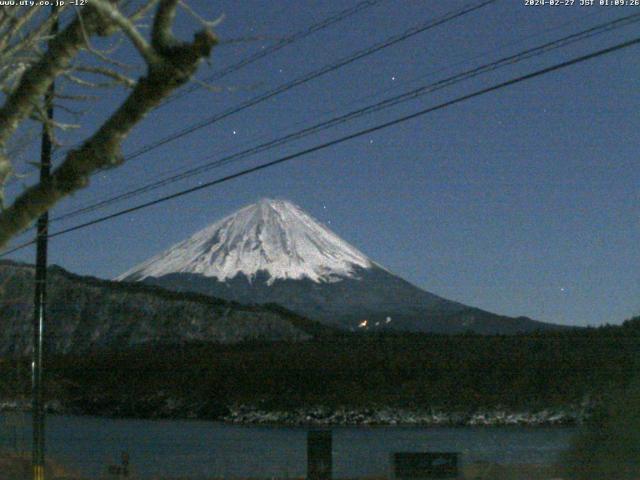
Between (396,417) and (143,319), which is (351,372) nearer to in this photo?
(396,417)

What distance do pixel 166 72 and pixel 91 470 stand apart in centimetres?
2718

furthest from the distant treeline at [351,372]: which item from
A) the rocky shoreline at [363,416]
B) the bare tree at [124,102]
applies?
the bare tree at [124,102]

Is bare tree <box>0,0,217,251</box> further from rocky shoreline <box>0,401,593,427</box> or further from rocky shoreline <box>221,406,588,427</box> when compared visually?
rocky shoreline <box>221,406,588,427</box>

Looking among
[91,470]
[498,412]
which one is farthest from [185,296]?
[91,470]

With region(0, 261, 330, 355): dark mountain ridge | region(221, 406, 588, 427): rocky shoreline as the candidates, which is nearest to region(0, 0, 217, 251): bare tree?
region(221, 406, 588, 427): rocky shoreline

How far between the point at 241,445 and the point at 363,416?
1360cm

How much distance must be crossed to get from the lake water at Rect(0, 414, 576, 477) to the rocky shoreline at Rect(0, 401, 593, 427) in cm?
47

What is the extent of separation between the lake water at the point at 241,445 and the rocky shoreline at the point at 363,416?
1.54 ft

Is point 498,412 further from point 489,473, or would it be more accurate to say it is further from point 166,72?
point 166,72

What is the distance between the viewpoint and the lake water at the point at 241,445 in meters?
31.0

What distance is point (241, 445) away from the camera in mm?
40750

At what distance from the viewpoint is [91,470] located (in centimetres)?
2942

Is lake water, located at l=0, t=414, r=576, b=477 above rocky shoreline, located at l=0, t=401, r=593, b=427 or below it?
below

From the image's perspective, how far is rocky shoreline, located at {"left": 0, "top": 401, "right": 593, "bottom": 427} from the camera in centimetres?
4406
